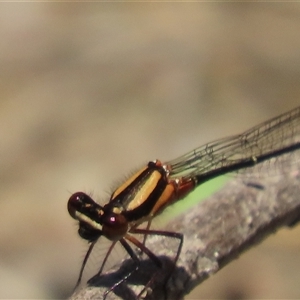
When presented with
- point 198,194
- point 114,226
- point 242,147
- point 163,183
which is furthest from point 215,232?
point 242,147

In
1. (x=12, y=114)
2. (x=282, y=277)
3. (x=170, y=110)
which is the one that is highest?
(x=12, y=114)

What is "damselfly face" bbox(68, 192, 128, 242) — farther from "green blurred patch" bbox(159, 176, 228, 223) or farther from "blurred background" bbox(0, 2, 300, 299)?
"blurred background" bbox(0, 2, 300, 299)

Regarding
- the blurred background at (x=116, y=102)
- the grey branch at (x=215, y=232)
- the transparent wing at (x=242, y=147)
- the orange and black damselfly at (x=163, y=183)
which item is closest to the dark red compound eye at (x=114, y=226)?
the orange and black damselfly at (x=163, y=183)

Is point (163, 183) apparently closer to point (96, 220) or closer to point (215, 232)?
point (96, 220)


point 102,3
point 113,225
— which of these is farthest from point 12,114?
point 113,225

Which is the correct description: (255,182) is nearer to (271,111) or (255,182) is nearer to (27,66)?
(271,111)

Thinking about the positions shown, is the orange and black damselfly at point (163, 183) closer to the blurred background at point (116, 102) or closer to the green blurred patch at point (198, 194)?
the green blurred patch at point (198, 194)

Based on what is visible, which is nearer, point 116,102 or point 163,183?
point 163,183
